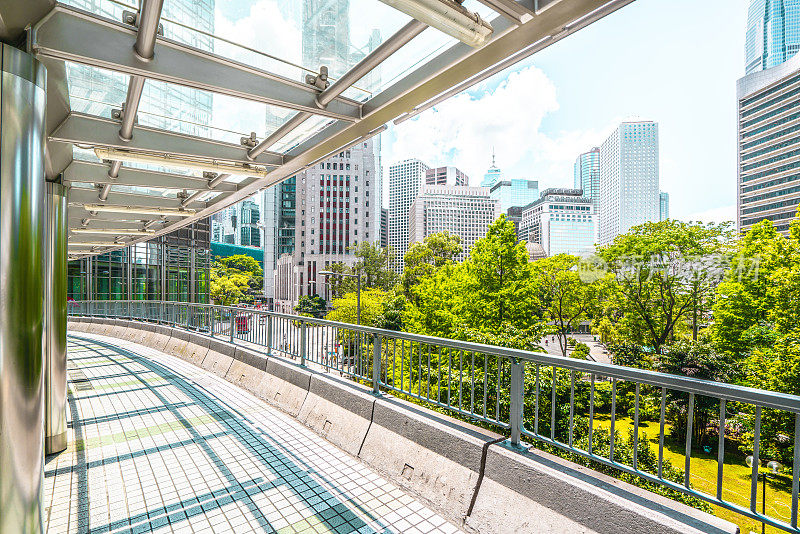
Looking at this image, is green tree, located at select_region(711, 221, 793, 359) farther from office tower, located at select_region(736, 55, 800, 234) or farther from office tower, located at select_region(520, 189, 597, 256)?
office tower, located at select_region(520, 189, 597, 256)

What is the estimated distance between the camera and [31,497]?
6.61 ft

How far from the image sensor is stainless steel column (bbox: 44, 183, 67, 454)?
4578mm

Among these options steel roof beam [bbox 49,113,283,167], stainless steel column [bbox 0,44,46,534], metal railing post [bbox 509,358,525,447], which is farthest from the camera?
steel roof beam [bbox 49,113,283,167]

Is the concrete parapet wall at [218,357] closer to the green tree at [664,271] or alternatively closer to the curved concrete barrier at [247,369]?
the curved concrete barrier at [247,369]

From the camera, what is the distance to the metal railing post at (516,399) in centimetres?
343

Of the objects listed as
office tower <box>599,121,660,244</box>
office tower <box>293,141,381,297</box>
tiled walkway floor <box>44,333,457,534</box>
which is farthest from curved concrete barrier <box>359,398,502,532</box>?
office tower <box>599,121,660,244</box>

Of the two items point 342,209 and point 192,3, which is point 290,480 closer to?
point 192,3

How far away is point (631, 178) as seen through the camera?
170625mm

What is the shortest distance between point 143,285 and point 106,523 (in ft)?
117

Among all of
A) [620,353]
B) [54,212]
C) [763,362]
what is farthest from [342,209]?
[54,212]

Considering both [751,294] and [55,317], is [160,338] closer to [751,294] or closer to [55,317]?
[55,317]

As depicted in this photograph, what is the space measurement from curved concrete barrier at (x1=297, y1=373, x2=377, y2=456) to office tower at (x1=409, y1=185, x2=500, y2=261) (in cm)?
12810

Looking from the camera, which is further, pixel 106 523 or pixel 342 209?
pixel 342 209

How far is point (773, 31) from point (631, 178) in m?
92.5
